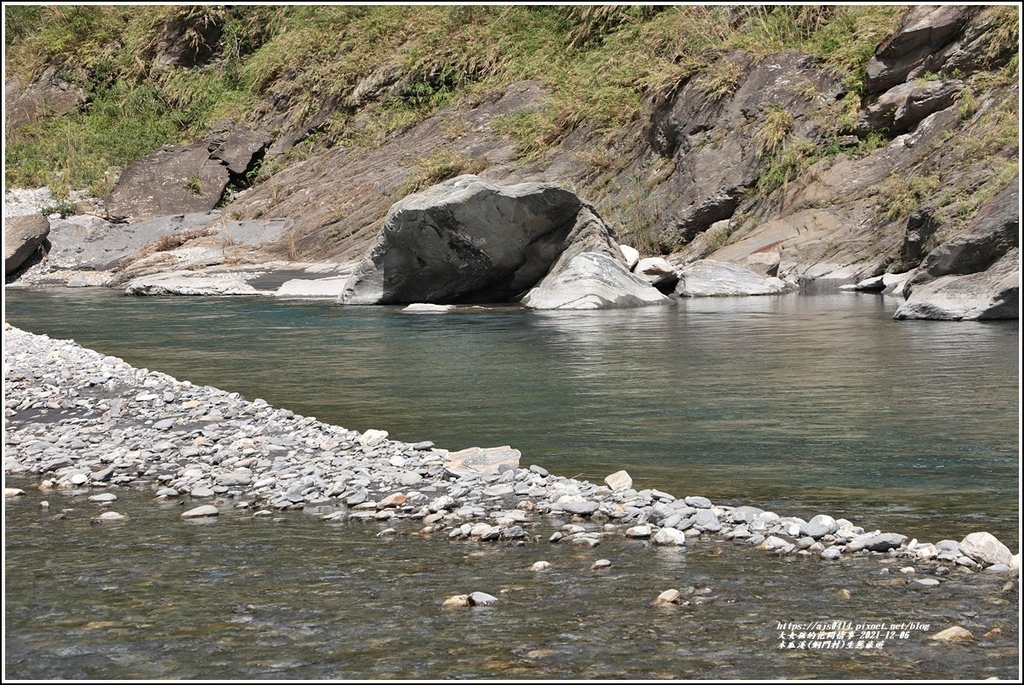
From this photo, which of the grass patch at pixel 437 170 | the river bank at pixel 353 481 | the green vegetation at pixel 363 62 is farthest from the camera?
the grass patch at pixel 437 170

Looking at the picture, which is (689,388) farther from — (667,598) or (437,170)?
(437,170)

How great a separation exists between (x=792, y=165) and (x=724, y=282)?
3651 mm

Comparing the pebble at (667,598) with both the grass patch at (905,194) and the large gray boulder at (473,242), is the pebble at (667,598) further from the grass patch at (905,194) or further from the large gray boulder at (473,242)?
the grass patch at (905,194)

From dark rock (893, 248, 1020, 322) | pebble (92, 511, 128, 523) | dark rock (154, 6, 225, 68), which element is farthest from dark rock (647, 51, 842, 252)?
dark rock (154, 6, 225, 68)

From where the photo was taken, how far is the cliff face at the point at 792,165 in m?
17.2

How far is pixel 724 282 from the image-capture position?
1817 cm

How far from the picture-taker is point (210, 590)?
4.41m

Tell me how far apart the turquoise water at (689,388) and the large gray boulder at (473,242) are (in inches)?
55.6

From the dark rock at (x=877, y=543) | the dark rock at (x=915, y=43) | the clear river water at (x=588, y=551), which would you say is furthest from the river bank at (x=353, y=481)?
the dark rock at (x=915, y=43)

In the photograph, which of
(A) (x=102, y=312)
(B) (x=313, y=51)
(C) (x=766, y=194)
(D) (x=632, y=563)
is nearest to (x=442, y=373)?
(D) (x=632, y=563)

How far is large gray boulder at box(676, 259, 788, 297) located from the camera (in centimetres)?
1800

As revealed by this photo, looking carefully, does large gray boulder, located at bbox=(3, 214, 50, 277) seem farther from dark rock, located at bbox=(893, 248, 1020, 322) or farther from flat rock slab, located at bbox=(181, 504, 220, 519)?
flat rock slab, located at bbox=(181, 504, 220, 519)

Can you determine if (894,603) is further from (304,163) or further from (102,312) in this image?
(304,163)

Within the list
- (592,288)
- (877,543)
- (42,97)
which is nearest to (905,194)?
(592,288)
